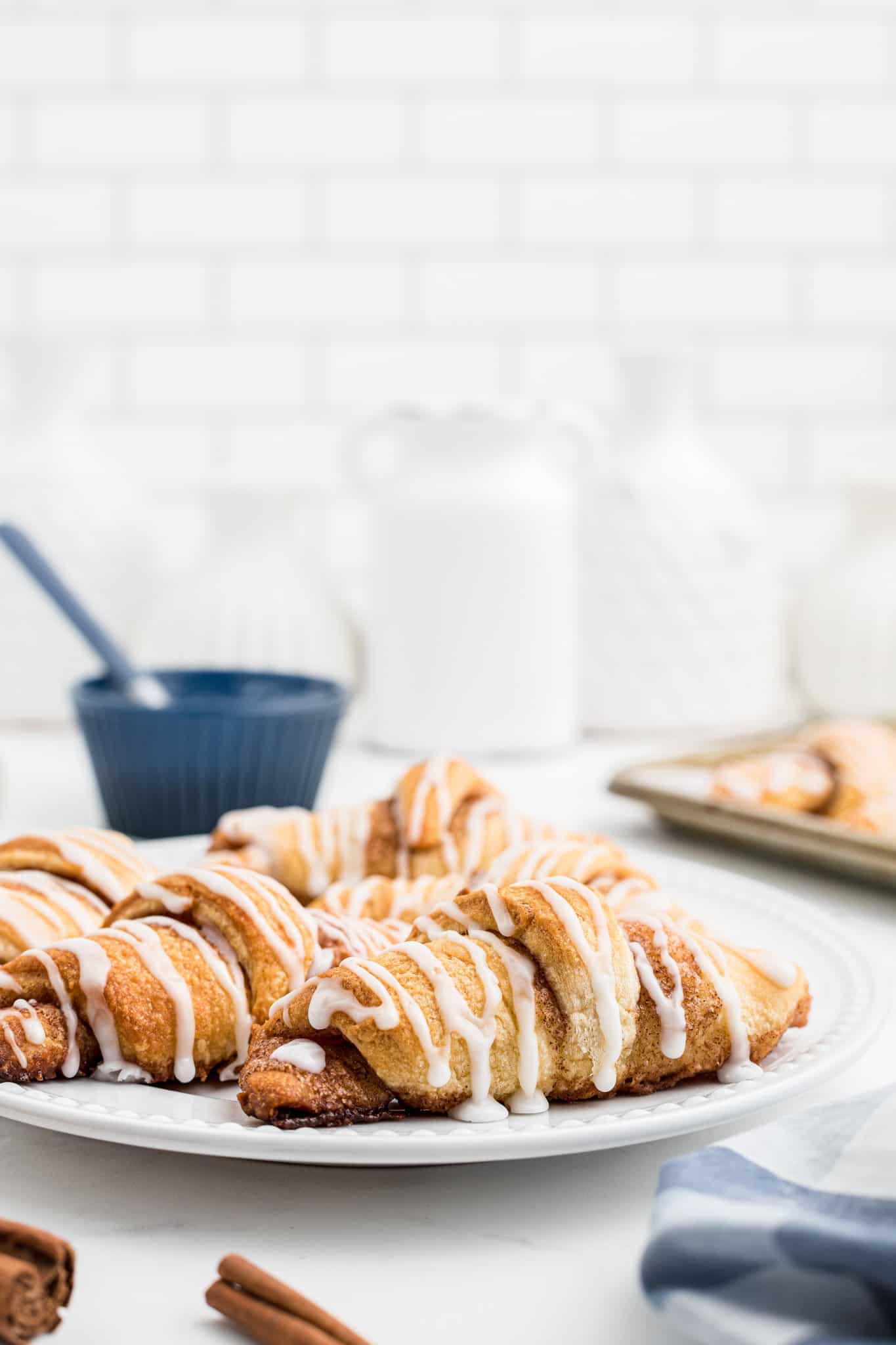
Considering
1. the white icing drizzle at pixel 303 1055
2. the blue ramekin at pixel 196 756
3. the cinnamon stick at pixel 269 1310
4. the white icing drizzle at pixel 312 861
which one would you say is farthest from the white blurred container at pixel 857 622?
the cinnamon stick at pixel 269 1310

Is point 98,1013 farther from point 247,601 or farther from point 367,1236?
point 247,601

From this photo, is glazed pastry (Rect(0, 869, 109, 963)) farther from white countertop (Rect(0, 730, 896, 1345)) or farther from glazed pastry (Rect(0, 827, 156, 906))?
white countertop (Rect(0, 730, 896, 1345))

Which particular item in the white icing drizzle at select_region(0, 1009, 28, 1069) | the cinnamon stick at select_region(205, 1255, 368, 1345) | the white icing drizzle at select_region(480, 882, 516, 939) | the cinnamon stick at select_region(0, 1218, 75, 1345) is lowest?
the cinnamon stick at select_region(205, 1255, 368, 1345)

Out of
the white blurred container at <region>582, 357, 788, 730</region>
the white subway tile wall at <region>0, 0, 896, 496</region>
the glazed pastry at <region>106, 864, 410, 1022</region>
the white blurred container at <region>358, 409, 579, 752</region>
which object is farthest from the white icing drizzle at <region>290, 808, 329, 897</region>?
the white subway tile wall at <region>0, 0, 896, 496</region>

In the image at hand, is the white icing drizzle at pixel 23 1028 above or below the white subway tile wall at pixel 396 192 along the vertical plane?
below

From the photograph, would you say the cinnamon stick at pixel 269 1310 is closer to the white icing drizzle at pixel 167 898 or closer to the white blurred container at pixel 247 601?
the white icing drizzle at pixel 167 898
